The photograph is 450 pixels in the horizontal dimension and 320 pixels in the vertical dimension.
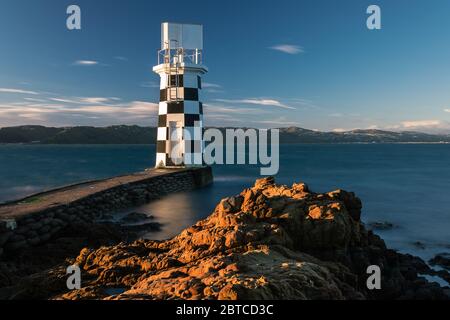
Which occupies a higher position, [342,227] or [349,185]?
[342,227]

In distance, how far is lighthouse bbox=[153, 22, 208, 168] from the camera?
24.1 m

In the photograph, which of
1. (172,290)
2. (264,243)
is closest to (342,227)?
(264,243)

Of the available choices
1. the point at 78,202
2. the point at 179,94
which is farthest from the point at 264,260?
the point at 179,94

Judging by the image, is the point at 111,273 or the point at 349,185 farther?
the point at 349,185

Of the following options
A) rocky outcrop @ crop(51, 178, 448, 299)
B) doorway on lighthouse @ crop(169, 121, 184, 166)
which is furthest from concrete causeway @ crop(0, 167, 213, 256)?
rocky outcrop @ crop(51, 178, 448, 299)

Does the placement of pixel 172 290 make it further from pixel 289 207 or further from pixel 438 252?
pixel 438 252

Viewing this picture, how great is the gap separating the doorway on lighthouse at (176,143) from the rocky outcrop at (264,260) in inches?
592

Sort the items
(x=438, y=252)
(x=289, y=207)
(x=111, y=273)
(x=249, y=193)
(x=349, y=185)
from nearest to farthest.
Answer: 1. (x=111, y=273)
2. (x=289, y=207)
3. (x=249, y=193)
4. (x=438, y=252)
5. (x=349, y=185)

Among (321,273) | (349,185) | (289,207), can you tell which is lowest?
(349,185)

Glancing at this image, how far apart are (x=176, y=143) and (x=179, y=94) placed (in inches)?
131

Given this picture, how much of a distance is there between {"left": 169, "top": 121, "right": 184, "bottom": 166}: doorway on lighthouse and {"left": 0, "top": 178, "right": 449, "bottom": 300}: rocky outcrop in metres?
15.0

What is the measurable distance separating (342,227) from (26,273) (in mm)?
7394

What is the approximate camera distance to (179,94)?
949 inches

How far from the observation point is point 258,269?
5.13 meters
